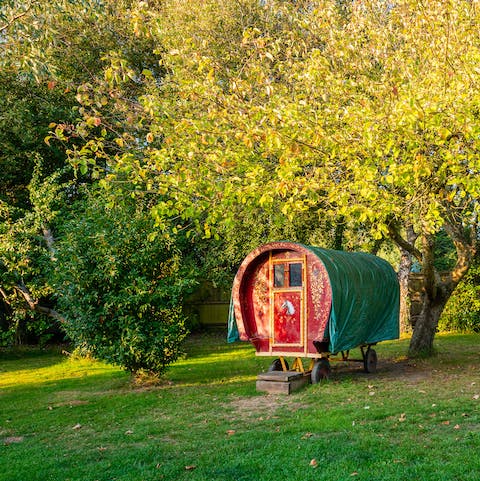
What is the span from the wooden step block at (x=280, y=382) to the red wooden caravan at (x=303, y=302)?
49cm

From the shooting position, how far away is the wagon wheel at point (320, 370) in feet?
36.9

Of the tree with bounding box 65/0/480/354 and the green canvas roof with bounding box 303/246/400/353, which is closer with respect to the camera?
the tree with bounding box 65/0/480/354

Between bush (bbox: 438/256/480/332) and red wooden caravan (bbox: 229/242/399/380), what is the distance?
11042 mm

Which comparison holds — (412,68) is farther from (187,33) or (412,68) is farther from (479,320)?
(479,320)

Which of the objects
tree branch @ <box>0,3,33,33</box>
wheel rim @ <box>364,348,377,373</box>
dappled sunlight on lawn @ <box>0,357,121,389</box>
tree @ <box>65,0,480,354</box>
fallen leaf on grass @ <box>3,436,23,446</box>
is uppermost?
tree branch @ <box>0,3,33,33</box>

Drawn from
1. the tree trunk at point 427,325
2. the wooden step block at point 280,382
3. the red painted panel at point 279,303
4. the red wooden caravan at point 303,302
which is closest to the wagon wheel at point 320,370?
the red wooden caravan at point 303,302

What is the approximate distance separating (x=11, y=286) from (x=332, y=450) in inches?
518

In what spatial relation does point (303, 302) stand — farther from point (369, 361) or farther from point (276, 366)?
point (369, 361)

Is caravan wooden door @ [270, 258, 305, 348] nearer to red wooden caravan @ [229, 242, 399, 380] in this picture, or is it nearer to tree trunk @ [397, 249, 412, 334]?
red wooden caravan @ [229, 242, 399, 380]

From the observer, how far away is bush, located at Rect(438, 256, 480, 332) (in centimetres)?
2220

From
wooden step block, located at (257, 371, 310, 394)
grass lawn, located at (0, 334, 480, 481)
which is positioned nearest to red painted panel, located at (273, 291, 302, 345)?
wooden step block, located at (257, 371, 310, 394)

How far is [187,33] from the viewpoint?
20859mm

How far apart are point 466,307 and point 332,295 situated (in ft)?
44.9

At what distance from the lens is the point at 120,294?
11.2 meters
